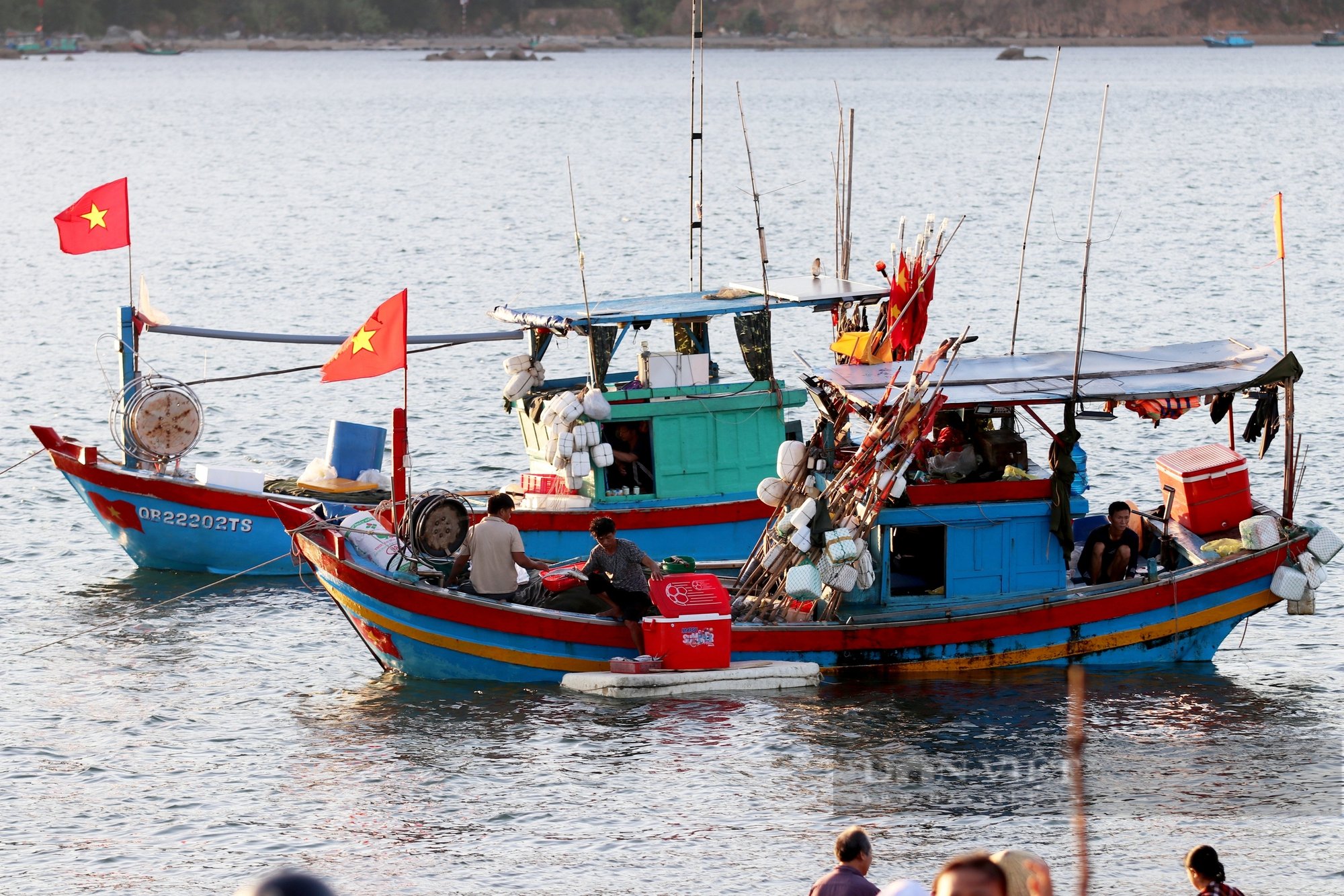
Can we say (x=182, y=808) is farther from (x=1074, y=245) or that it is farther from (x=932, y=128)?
(x=932, y=128)

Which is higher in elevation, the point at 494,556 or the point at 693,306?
the point at 693,306

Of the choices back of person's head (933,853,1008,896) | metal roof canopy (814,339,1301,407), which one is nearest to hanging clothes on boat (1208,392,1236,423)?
metal roof canopy (814,339,1301,407)

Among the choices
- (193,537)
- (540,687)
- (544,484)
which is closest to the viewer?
(540,687)

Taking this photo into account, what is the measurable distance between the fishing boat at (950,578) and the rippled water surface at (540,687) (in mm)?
465

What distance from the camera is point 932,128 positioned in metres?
118

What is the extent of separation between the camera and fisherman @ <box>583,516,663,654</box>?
1803cm

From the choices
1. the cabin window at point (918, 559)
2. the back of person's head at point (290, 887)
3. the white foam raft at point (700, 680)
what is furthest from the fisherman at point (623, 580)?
the back of person's head at point (290, 887)

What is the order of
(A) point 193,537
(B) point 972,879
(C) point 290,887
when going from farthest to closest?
(A) point 193,537, (B) point 972,879, (C) point 290,887

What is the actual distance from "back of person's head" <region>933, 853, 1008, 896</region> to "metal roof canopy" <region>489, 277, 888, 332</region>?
14161 millimetres

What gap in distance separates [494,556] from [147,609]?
22.2 ft

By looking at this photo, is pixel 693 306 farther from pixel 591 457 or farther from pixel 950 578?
pixel 950 578

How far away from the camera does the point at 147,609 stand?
22.8 metres

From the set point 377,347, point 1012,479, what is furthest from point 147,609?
point 1012,479

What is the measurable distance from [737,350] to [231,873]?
27.9 m
